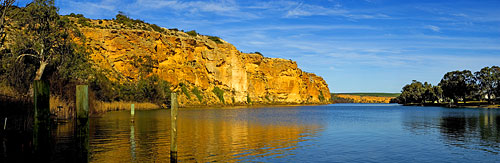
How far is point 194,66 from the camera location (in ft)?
376

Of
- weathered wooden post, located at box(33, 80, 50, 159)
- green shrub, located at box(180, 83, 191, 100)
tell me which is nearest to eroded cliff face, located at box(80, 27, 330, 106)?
green shrub, located at box(180, 83, 191, 100)

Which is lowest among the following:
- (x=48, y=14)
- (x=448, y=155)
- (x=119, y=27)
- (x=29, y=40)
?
(x=448, y=155)

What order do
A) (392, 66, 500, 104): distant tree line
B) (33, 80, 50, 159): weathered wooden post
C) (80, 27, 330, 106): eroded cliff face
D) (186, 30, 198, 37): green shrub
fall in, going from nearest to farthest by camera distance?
1. (33, 80, 50, 159): weathered wooden post
2. (80, 27, 330, 106): eroded cliff face
3. (392, 66, 500, 104): distant tree line
4. (186, 30, 198, 37): green shrub

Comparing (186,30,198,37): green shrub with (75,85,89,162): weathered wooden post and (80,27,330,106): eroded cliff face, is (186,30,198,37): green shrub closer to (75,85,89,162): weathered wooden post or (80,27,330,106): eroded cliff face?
(80,27,330,106): eroded cliff face

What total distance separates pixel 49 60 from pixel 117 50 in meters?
51.1

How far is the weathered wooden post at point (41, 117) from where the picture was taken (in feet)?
28.6

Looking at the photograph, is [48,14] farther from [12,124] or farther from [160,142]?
[160,142]

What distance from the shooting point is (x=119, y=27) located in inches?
4055

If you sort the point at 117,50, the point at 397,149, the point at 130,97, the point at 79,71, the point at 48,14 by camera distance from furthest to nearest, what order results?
the point at 117,50 → the point at 130,97 → the point at 79,71 → the point at 48,14 → the point at 397,149

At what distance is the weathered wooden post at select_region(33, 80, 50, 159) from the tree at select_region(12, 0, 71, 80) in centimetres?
3200

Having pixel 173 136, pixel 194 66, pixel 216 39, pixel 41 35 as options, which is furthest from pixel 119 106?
pixel 216 39

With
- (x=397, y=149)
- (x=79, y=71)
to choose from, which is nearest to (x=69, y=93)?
(x=79, y=71)

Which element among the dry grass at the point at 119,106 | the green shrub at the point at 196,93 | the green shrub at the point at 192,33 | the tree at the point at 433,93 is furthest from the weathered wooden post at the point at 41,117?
the tree at the point at 433,93

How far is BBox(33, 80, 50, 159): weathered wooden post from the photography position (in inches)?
343
